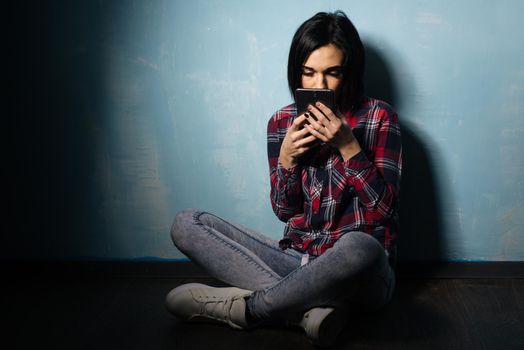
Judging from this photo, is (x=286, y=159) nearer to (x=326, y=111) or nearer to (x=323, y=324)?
(x=326, y=111)

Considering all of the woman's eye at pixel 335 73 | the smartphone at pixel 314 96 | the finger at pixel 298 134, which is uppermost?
the woman's eye at pixel 335 73

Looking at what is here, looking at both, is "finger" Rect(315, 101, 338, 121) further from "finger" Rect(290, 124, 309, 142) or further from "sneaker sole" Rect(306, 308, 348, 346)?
"sneaker sole" Rect(306, 308, 348, 346)

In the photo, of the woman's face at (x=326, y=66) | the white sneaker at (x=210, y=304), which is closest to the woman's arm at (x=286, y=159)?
the woman's face at (x=326, y=66)

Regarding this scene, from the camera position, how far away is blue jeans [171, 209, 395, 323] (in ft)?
4.34

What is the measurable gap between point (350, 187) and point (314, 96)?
271mm

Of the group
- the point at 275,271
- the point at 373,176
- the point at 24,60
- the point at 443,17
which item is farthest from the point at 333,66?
the point at 24,60

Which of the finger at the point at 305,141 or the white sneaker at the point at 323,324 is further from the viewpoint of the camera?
the finger at the point at 305,141

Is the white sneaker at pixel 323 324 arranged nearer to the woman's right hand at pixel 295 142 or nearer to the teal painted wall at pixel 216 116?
the woman's right hand at pixel 295 142

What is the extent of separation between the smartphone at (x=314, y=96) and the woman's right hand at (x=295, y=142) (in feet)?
0.13

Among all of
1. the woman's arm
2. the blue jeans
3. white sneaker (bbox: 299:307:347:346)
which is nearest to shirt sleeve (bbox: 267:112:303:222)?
the woman's arm

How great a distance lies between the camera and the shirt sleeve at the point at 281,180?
155cm

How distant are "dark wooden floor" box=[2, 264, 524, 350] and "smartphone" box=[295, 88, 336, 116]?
1.92 feet

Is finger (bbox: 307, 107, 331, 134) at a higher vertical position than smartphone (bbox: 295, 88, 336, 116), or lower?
lower

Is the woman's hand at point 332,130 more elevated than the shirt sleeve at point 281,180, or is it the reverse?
the woman's hand at point 332,130
